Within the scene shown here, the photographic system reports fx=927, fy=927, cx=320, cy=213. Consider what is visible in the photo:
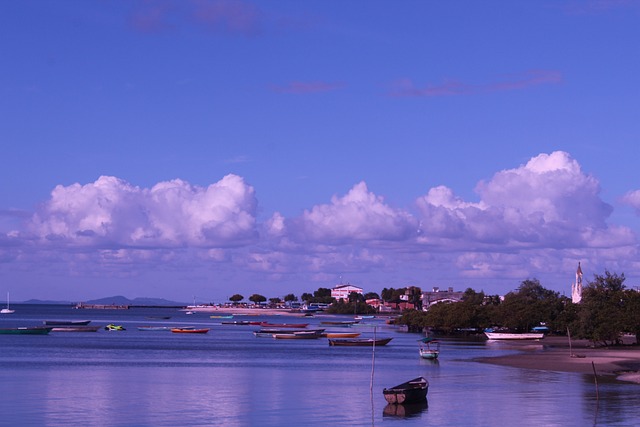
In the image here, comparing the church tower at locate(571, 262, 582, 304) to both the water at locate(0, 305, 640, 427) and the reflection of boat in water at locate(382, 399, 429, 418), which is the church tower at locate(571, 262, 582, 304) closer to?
the water at locate(0, 305, 640, 427)

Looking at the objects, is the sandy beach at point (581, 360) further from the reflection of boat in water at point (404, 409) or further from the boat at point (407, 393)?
the reflection of boat in water at point (404, 409)

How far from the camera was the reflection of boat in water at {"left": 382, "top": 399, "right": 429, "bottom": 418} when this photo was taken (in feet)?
181

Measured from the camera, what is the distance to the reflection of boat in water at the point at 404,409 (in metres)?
55.1

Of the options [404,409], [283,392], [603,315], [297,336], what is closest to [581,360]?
[603,315]

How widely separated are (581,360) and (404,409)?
4123 centimetres

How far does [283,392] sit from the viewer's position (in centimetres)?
6575

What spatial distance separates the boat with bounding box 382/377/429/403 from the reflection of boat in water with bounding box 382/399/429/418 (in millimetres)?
249

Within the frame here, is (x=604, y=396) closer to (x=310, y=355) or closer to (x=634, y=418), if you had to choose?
(x=634, y=418)

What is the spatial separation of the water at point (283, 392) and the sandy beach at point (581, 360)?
10.3 feet

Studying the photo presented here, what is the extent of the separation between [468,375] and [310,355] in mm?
34404

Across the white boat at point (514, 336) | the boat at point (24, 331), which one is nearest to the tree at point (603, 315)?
the white boat at point (514, 336)

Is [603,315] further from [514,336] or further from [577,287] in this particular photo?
[577,287]

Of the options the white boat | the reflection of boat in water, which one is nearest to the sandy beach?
the white boat

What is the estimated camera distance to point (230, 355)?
10956 centimetres
